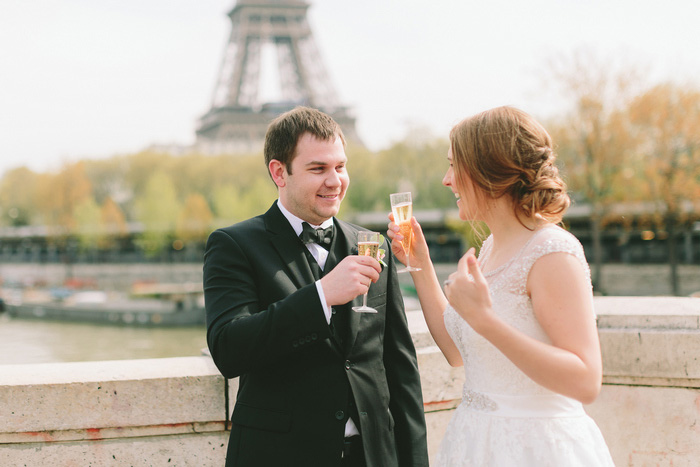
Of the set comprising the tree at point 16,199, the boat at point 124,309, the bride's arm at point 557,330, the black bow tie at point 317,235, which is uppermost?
the tree at point 16,199

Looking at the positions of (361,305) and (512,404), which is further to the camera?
(361,305)

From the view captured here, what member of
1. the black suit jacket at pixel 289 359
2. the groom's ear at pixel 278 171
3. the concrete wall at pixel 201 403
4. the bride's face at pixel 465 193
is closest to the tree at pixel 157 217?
the concrete wall at pixel 201 403

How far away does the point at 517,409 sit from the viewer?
1.87 meters

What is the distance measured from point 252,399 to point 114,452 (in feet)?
3.07

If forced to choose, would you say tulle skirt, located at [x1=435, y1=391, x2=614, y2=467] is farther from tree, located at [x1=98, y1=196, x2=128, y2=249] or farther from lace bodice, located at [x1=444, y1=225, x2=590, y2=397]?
tree, located at [x1=98, y1=196, x2=128, y2=249]

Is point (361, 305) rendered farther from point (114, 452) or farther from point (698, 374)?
point (698, 374)

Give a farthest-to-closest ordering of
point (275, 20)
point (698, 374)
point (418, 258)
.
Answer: point (275, 20)
point (698, 374)
point (418, 258)

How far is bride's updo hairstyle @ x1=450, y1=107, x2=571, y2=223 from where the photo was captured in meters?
1.82

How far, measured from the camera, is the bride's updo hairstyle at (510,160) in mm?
1824

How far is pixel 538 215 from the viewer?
194cm

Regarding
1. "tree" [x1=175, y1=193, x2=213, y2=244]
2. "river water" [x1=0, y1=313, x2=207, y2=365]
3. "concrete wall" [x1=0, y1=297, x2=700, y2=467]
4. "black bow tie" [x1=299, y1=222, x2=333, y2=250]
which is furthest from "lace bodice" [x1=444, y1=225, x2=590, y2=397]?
"tree" [x1=175, y1=193, x2=213, y2=244]

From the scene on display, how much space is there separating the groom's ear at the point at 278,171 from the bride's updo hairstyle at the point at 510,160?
1.90ft

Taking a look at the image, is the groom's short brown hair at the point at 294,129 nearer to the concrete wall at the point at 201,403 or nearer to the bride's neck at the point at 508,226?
the bride's neck at the point at 508,226

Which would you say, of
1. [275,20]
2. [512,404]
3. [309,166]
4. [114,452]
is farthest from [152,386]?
[275,20]
